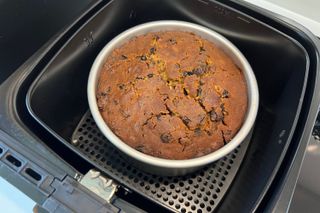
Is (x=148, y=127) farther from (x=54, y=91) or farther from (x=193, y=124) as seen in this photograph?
(x=54, y=91)

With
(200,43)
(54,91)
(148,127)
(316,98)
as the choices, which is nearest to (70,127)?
(54,91)

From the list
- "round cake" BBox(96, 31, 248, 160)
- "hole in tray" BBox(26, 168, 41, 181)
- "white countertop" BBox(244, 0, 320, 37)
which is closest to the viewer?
"hole in tray" BBox(26, 168, 41, 181)

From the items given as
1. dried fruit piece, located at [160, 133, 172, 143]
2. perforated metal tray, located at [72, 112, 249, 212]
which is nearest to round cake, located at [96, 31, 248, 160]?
dried fruit piece, located at [160, 133, 172, 143]

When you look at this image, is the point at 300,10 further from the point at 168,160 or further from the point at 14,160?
the point at 14,160

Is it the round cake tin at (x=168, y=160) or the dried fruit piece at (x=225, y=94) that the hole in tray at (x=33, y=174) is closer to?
the round cake tin at (x=168, y=160)

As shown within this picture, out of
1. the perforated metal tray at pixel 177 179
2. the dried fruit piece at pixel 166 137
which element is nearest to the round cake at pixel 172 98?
the dried fruit piece at pixel 166 137

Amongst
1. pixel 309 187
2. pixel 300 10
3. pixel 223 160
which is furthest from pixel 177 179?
→ pixel 300 10

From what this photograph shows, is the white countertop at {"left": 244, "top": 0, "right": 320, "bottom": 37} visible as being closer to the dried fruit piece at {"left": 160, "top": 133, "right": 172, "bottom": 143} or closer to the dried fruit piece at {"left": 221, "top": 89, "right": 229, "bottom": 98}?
the dried fruit piece at {"left": 221, "top": 89, "right": 229, "bottom": 98}
